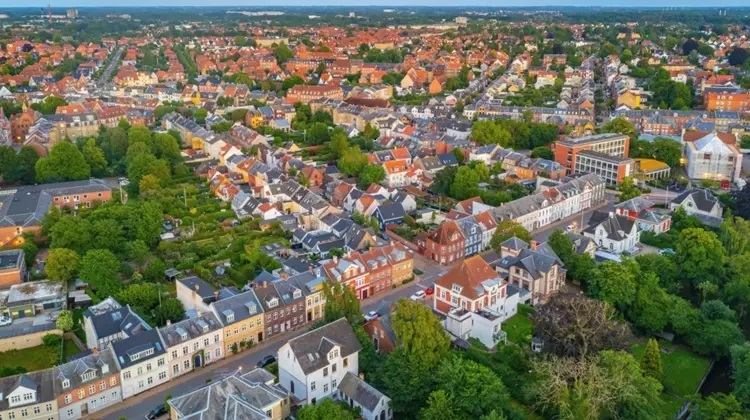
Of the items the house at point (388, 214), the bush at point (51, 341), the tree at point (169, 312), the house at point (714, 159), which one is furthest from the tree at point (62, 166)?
the house at point (714, 159)

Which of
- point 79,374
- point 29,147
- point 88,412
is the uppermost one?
point 29,147

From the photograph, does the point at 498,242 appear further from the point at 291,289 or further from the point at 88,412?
the point at 88,412

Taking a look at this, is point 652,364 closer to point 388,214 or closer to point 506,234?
point 506,234

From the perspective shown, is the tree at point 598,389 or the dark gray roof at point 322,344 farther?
the dark gray roof at point 322,344

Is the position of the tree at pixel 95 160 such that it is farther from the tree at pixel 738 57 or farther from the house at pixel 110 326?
the tree at pixel 738 57

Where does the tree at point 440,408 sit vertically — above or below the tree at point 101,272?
below

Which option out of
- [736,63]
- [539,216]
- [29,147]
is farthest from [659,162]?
[736,63]

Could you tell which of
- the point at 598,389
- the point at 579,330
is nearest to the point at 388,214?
the point at 579,330

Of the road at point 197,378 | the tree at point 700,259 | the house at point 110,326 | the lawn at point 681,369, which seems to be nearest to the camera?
the road at point 197,378
